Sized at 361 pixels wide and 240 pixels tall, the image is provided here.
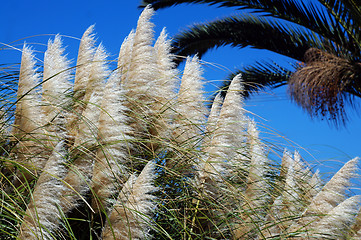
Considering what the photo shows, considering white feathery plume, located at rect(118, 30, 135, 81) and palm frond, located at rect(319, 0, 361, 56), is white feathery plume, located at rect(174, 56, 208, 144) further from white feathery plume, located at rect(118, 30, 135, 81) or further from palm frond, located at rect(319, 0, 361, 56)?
palm frond, located at rect(319, 0, 361, 56)

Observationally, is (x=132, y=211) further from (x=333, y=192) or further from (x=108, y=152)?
(x=333, y=192)

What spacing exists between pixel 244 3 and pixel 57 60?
7035 mm

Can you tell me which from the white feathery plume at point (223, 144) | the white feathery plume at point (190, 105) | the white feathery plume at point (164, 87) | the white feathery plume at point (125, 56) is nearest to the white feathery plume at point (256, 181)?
the white feathery plume at point (223, 144)

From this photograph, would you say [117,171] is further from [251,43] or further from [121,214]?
[251,43]

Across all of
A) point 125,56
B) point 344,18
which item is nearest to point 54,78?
point 125,56

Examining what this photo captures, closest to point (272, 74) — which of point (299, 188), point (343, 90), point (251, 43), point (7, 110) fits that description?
point (251, 43)

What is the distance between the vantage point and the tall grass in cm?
173

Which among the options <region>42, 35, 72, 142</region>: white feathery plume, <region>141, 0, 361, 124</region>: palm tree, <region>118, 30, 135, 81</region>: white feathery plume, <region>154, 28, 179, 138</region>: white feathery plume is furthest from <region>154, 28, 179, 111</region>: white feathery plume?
<region>141, 0, 361, 124</region>: palm tree

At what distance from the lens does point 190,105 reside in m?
2.55

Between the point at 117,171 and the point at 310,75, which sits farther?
the point at 310,75

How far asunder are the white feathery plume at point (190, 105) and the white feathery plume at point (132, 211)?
844 mm

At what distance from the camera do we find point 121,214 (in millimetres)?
1551

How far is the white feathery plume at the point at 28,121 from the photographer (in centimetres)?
199

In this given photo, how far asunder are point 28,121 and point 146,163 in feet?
2.07
